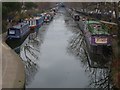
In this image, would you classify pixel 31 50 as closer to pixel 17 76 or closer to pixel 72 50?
pixel 72 50

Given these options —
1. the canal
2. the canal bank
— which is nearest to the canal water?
the canal

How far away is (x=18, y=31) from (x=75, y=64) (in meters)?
8.84

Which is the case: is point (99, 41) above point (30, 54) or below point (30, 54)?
above

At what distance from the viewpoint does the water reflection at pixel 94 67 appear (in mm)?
17141

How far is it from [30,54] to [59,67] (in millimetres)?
3979

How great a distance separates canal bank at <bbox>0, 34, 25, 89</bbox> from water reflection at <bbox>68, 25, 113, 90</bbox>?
367cm

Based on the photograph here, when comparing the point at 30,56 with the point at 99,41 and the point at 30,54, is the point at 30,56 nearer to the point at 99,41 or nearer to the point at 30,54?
the point at 30,54

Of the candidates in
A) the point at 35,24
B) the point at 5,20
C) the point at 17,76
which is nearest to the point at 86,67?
the point at 17,76

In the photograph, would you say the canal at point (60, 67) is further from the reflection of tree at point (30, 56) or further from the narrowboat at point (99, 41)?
the narrowboat at point (99, 41)

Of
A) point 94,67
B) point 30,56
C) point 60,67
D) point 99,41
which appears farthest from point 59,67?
point 99,41

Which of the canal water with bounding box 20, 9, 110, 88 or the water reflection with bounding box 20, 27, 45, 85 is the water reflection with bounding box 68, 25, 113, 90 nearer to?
the canal water with bounding box 20, 9, 110, 88

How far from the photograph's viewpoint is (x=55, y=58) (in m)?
24.3

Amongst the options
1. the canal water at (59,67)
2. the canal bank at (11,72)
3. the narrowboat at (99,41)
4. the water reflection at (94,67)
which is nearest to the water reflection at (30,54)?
the canal water at (59,67)

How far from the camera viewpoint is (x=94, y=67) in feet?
68.8
